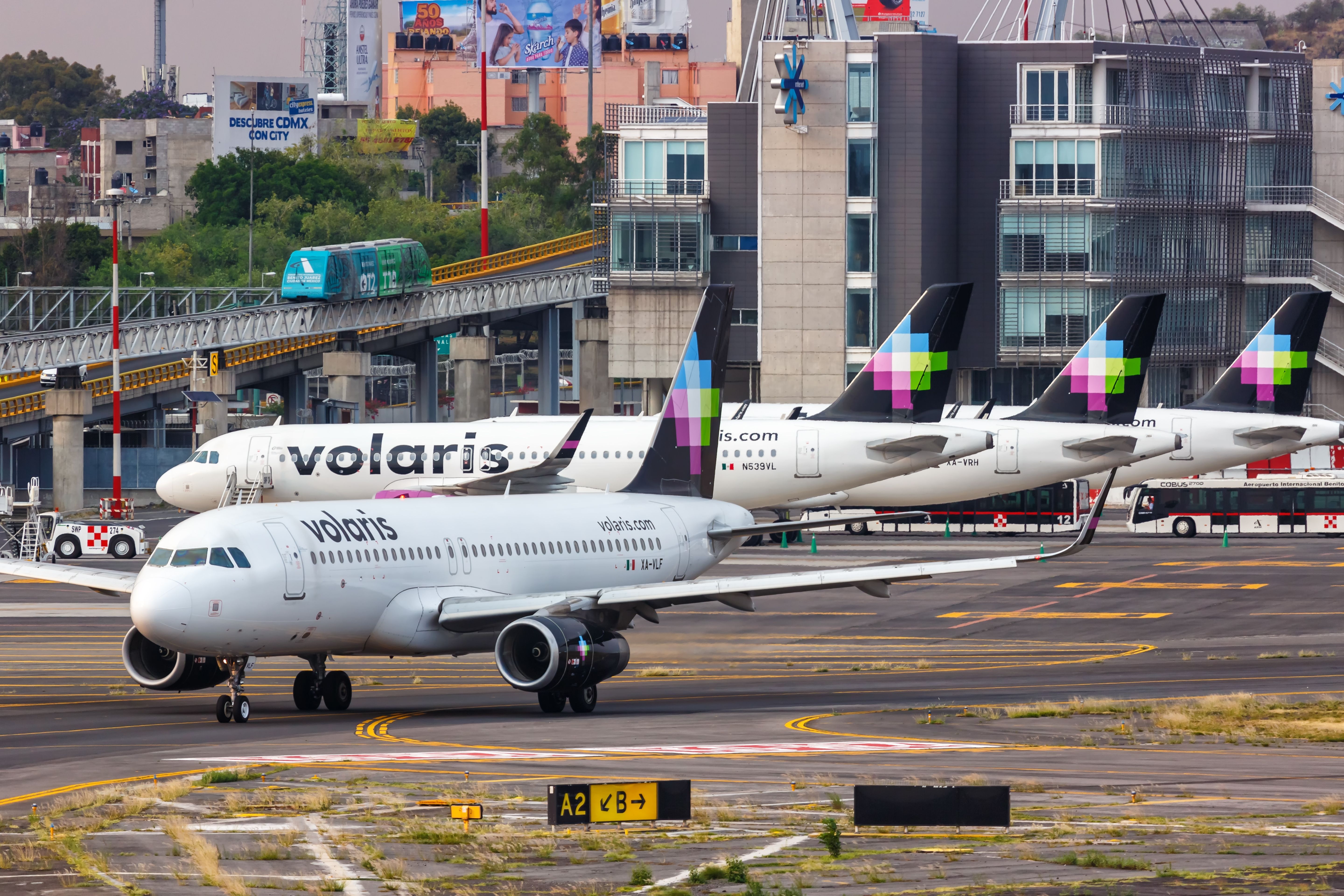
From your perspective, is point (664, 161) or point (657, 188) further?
point (664, 161)

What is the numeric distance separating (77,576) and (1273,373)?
64.0 meters

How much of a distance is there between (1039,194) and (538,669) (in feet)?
297

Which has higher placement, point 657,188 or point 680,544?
point 657,188

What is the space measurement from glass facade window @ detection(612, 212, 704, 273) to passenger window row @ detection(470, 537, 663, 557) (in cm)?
7819

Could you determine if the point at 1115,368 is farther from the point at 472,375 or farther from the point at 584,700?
the point at 472,375

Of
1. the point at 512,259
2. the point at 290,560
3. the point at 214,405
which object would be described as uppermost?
the point at 512,259

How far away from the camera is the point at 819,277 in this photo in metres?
119

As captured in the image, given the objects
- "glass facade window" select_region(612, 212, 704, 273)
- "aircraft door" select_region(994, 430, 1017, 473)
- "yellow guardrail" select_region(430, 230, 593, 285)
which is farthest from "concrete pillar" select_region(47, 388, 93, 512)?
"yellow guardrail" select_region(430, 230, 593, 285)

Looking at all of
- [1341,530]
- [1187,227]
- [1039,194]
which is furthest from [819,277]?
[1341,530]

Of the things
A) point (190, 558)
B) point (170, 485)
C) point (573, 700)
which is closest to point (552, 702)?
point (573, 700)

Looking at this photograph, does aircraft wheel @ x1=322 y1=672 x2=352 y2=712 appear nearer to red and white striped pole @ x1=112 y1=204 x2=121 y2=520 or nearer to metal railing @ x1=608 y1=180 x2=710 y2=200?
red and white striped pole @ x1=112 y1=204 x2=121 y2=520

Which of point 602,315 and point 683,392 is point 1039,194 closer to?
point 602,315

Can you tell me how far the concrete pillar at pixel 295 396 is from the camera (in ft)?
414

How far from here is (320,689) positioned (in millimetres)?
38250
